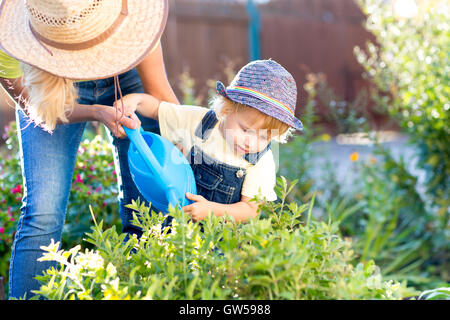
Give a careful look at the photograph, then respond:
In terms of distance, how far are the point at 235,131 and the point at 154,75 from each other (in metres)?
0.38

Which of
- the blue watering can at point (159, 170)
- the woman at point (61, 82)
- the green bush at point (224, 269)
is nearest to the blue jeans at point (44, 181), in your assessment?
the woman at point (61, 82)

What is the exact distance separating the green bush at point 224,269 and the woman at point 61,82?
0.61 metres

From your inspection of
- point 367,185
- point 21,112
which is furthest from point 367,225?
point 21,112

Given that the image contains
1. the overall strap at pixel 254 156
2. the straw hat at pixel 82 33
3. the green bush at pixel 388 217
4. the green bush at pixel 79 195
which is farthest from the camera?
the green bush at pixel 388 217

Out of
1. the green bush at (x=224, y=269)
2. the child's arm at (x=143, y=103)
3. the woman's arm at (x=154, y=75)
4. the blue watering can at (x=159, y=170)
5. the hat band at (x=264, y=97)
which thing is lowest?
the green bush at (x=224, y=269)

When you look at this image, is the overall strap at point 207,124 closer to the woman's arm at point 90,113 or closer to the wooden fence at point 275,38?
the woman's arm at point 90,113

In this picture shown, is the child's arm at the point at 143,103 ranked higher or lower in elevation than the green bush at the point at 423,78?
lower

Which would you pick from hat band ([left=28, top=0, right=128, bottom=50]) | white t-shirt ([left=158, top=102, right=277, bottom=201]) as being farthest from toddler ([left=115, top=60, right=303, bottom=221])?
hat band ([left=28, top=0, right=128, bottom=50])

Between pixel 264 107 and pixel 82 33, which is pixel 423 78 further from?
pixel 82 33

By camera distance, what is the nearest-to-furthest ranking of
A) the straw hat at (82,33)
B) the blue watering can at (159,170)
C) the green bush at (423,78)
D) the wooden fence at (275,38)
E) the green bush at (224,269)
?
the green bush at (224,269), the straw hat at (82,33), the blue watering can at (159,170), the green bush at (423,78), the wooden fence at (275,38)

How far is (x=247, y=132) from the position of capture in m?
1.73

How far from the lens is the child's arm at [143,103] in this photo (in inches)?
69.8
